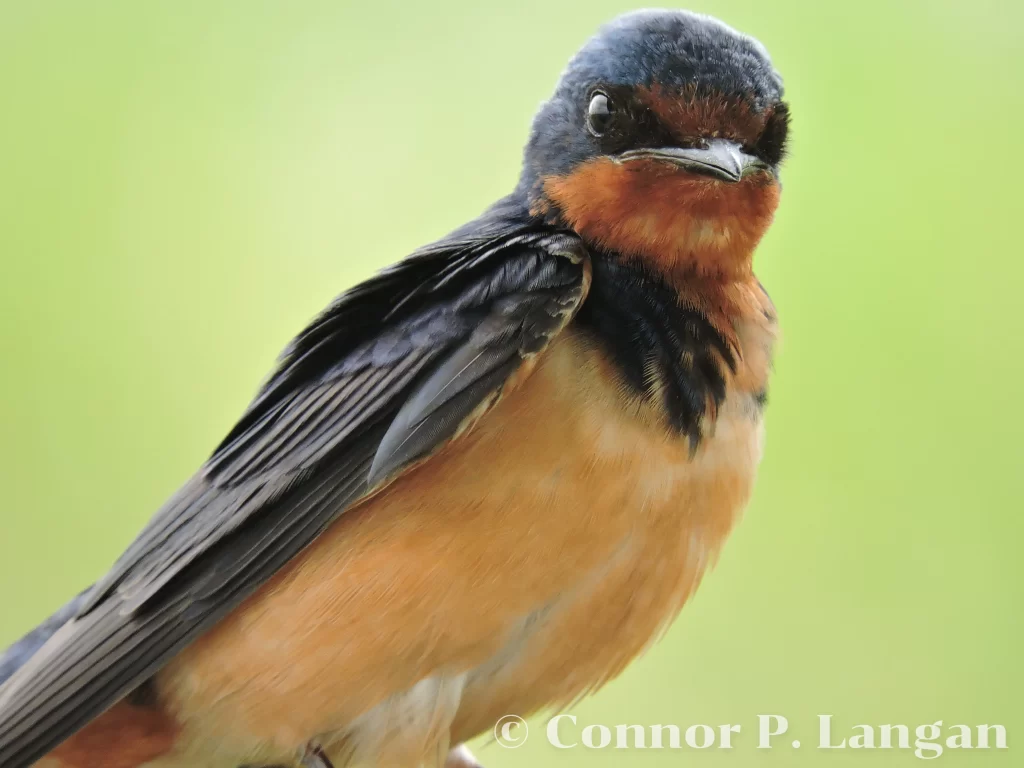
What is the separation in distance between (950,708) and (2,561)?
1406 millimetres

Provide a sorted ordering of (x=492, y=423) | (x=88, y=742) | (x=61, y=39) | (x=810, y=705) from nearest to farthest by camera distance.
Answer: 1. (x=492, y=423)
2. (x=88, y=742)
3. (x=810, y=705)
4. (x=61, y=39)

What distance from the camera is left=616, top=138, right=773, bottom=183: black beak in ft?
3.23

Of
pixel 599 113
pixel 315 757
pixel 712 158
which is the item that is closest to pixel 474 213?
pixel 599 113

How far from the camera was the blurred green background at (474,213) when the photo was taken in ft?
5.29

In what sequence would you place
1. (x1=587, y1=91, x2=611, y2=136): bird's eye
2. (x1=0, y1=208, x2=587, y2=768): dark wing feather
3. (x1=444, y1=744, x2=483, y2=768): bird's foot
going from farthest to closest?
(x1=444, y1=744, x2=483, y2=768): bird's foot, (x1=587, y1=91, x2=611, y2=136): bird's eye, (x1=0, y1=208, x2=587, y2=768): dark wing feather

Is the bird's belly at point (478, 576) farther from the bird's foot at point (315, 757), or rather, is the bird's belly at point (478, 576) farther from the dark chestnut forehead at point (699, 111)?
the dark chestnut forehead at point (699, 111)

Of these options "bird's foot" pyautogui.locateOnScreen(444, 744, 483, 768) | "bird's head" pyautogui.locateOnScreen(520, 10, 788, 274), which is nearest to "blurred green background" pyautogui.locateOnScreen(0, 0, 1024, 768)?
"bird's foot" pyautogui.locateOnScreen(444, 744, 483, 768)

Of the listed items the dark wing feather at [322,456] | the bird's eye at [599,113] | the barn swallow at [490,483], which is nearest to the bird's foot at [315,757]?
the barn swallow at [490,483]

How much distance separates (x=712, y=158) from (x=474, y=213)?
2.35ft

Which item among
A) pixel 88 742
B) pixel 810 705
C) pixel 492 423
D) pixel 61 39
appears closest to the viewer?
pixel 492 423

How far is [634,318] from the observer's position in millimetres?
1021

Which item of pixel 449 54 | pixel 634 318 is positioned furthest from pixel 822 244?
pixel 634 318

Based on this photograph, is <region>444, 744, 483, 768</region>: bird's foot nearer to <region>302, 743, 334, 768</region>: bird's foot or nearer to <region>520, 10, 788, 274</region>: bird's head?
<region>302, 743, 334, 768</region>: bird's foot

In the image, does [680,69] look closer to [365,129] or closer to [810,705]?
[365,129]
